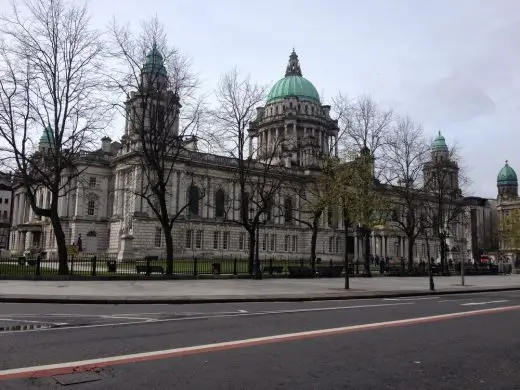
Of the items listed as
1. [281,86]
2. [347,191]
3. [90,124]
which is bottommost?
[347,191]

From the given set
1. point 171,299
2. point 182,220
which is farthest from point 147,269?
point 182,220

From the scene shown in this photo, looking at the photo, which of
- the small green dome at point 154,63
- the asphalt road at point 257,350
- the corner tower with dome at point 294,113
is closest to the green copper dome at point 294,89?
the corner tower with dome at point 294,113

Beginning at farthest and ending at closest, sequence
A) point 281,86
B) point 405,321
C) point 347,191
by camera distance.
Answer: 1. point 281,86
2. point 347,191
3. point 405,321

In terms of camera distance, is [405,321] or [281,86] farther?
[281,86]

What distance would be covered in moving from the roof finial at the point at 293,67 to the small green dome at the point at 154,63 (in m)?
83.4

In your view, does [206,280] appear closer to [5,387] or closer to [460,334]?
[460,334]

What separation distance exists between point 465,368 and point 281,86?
10533cm

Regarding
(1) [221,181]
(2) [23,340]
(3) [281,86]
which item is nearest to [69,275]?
(2) [23,340]

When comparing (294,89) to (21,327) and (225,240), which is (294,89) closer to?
(225,240)

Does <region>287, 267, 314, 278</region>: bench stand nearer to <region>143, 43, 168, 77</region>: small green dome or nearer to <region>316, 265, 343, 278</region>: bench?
<region>316, 265, 343, 278</region>: bench

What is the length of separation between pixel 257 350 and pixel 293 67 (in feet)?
363

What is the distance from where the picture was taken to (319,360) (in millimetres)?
7355

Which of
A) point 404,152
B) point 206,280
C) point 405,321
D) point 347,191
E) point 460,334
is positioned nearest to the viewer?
point 460,334

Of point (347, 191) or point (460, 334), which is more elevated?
point (347, 191)
